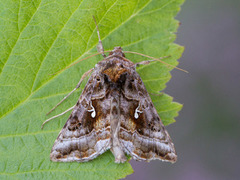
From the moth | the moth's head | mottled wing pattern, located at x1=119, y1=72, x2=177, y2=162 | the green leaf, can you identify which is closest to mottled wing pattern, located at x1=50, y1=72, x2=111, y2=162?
the moth

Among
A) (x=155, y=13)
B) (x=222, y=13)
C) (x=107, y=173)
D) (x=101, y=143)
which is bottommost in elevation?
(x=107, y=173)

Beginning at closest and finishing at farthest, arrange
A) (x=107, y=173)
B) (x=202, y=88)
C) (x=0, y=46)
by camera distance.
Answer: (x=0, y=46) → (x=107, y=173) → (x=202, y=88)

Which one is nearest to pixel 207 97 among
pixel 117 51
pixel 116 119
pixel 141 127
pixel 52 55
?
pixel 141 127

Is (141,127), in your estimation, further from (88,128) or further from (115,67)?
(115,67)

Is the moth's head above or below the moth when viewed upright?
above

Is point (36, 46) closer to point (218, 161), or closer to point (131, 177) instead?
point (131, 177)

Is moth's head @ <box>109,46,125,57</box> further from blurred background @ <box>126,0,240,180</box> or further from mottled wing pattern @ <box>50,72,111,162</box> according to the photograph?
blurred background @ <box>126,0,240,180</box>

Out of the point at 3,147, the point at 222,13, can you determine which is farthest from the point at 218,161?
the point at 3,147
